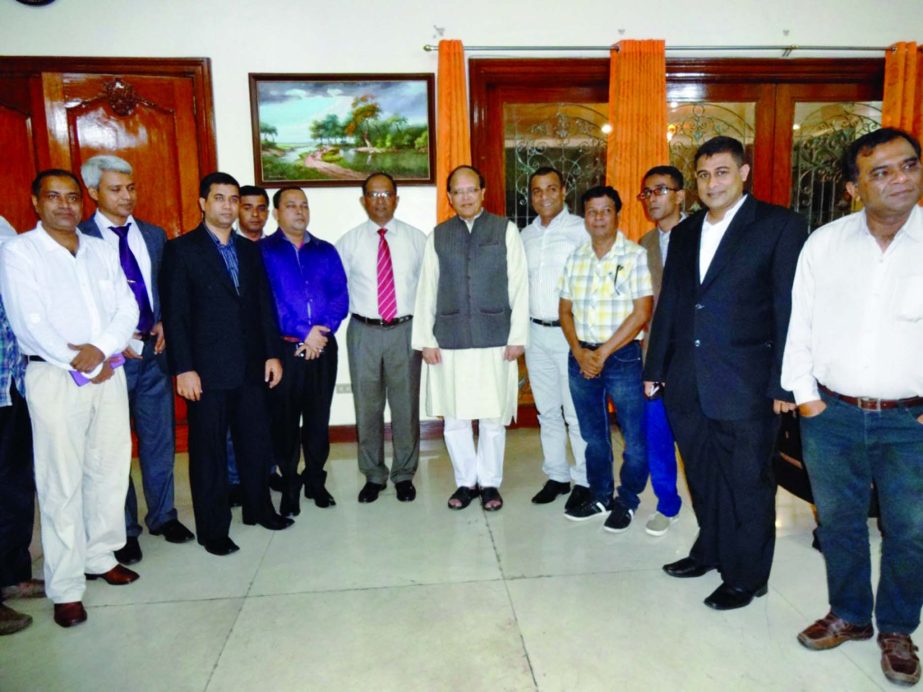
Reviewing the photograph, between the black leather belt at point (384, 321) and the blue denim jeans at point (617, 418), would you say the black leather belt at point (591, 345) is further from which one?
the black leather belt at point (384, 321)

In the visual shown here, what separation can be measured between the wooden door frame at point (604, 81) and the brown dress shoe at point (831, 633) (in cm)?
324

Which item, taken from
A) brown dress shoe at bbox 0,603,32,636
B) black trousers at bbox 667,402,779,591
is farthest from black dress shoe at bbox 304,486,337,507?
black trousers at bbox 667,402,779,591

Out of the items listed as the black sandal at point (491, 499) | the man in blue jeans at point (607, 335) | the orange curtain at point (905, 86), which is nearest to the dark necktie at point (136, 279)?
the black sandal at point (491, 499)

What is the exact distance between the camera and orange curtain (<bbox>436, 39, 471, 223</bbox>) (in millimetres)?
4207

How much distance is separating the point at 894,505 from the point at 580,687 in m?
1.10

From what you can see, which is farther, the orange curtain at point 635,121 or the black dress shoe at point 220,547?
the orange curtain at point 635,121

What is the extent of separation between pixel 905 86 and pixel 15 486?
5.69m

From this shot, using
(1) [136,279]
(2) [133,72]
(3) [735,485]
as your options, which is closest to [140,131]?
(2) [133,72]

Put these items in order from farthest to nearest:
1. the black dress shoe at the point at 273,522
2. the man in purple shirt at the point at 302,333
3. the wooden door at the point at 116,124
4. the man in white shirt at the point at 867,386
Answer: the wooden door at the point at 116,124 → the man in purple shirt at the point at 302,333 → the black dress shoe at the point at 273,522 → the man in white shirt at the point at 867,386

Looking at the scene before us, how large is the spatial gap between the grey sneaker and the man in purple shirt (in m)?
1.63

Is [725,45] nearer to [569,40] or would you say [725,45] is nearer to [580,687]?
[569,40]

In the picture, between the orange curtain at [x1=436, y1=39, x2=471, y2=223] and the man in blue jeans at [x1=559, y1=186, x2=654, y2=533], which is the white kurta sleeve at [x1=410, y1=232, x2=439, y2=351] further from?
the orange curtain at [x1=436, y1=39, x2=471, y2=223]

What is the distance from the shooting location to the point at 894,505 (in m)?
1.92

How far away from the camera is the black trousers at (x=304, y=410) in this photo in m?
3.26
